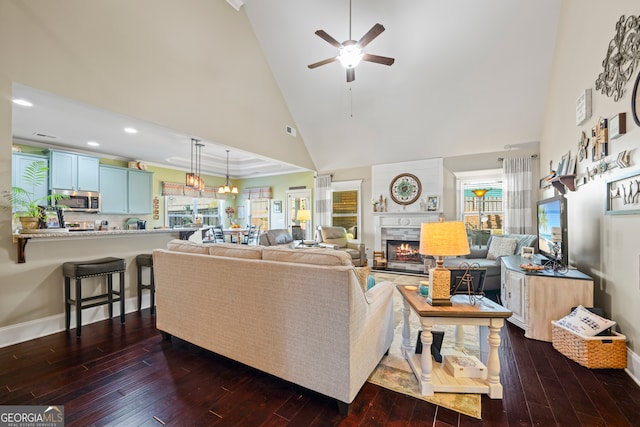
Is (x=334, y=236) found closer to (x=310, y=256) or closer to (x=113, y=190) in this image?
(x=310, y=256)

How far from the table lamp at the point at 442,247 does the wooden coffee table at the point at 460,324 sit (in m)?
0.09

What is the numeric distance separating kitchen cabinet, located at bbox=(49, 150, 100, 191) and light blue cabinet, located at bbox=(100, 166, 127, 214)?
137mm

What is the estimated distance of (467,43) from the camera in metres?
4.03

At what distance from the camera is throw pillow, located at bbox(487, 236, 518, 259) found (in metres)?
4.30

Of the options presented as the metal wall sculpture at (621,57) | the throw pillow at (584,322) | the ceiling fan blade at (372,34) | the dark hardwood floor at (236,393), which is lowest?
the dark hardwood floor at (236,393)

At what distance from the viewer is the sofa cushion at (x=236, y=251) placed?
6.81 ft

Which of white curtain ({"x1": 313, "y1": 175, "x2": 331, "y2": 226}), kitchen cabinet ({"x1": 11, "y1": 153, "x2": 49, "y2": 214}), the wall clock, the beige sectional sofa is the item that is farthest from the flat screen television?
kitchen cabinet ({"x1": 11, "y1": 153, "x2": 49, "y2": 214})

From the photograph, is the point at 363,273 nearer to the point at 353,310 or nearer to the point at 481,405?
the point at 353,310

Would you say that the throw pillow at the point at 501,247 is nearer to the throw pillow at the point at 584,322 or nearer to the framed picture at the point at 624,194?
the throw pillow at the point at 584,322

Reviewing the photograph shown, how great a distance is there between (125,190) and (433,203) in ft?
23.8

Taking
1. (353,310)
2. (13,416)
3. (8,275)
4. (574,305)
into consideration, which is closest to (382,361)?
(353,310)

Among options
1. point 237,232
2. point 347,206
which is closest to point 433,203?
A: point 347,206

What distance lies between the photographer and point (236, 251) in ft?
7.13

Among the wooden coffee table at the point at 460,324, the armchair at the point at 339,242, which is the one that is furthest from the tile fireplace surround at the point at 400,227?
the wooden coffee table at the point at 460,324
